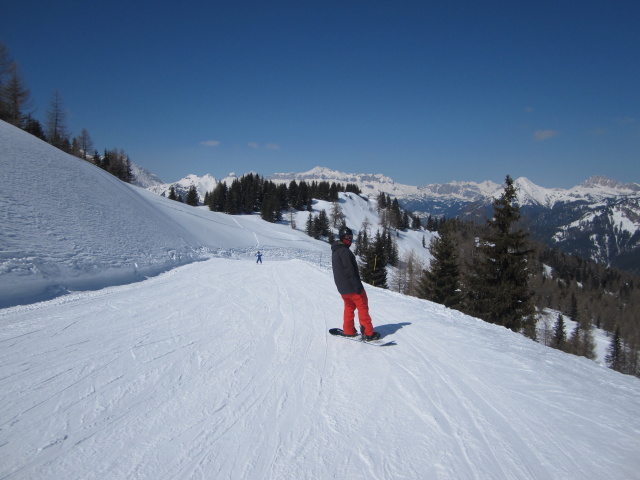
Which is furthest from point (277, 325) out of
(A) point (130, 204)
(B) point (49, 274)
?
(A) point (130, 204)

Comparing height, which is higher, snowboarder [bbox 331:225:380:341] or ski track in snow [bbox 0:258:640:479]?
snowboarder [bbox 331:225:380:341]

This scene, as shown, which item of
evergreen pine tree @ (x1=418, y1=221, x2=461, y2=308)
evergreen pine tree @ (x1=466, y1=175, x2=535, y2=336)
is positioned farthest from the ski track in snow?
evergreen pine tree @ (x1=418, y1=221, x2=461, y2=308)

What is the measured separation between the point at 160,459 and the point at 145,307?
17.4 feet

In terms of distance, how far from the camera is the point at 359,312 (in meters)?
5.20

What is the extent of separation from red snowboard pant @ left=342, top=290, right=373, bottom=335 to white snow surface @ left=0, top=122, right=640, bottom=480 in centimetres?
31

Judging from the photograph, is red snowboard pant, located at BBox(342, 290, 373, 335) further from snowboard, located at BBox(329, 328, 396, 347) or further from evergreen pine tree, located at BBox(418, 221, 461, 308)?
evergreen pine tree, located at BBox(418, 221, 461, 308)

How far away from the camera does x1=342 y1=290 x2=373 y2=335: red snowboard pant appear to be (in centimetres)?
511

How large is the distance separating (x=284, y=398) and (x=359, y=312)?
87.8 inches

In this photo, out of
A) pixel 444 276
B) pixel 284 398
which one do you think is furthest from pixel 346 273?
pixel 444 276

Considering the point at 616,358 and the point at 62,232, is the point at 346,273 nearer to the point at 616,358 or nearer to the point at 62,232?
the point at 62,232

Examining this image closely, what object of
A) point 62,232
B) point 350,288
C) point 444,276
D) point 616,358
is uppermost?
point 62,232

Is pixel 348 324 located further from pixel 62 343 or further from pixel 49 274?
pixel 49 274

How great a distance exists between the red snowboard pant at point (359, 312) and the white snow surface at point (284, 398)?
1.03 feet

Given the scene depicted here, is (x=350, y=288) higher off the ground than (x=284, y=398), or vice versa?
(x=350, y=288)
